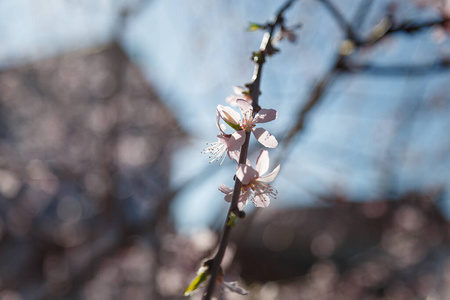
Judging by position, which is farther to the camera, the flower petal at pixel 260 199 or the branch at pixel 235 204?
the flower petal at pixel 260 199

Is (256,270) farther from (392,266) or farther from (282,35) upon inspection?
(282,35)

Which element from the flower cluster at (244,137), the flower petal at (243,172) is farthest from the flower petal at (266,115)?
the flower petal at (243,172)

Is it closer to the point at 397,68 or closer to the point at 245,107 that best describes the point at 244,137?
the point at 245,107

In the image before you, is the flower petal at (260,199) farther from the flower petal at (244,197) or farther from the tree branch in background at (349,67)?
the tree branch in background at (349,67)

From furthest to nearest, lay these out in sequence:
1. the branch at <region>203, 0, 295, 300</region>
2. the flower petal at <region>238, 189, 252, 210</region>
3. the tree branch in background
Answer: the tree branch in background → the flower petal at <region>238, 189, 252, 210</region> → the branch at <region>203, 0, 295, 300</region>

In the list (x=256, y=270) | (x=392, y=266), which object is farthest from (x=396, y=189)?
(x=256, y=270)

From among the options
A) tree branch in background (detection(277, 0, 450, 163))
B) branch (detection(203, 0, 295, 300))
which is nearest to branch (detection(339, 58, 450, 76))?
tree branch in background (detection(277, 0, 450, 163))

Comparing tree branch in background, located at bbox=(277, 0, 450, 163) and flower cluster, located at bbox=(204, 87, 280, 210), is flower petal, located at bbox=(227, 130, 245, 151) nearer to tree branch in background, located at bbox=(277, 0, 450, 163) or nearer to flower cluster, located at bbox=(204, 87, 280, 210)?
flower cluster, located at bbox=(204, 87, 280, 210)
